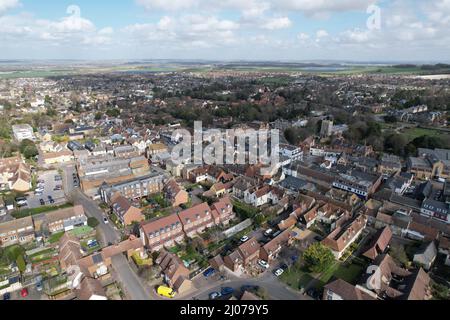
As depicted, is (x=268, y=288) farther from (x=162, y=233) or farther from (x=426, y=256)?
(x=426, y=256)

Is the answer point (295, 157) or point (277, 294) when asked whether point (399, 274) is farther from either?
point (295, 157)

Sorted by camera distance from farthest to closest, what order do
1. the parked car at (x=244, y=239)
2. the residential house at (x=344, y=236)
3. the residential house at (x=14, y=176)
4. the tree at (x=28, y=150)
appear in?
the tree at (x=28, y=150)
the residential house at (x=14, y=176)
the parked car at (x=244, y=239)
the residential house at (x=344, y=236)

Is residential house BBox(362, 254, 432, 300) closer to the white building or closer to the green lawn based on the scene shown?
the green lawn

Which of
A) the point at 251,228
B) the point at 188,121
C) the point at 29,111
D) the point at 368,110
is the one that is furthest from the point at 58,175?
the point at 368,110

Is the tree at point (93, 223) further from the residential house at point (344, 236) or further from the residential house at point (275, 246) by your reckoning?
the residential house at point (344, 236)

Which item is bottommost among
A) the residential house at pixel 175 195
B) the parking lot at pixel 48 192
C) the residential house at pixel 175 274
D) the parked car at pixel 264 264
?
the parked car at pixel 264 264

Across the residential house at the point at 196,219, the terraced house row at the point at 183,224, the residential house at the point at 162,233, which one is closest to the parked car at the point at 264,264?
the terraced house row at the point at 183,224

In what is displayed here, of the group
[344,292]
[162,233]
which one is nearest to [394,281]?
[344,292]

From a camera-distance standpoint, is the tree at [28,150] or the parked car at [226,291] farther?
the tree at [28,150]
